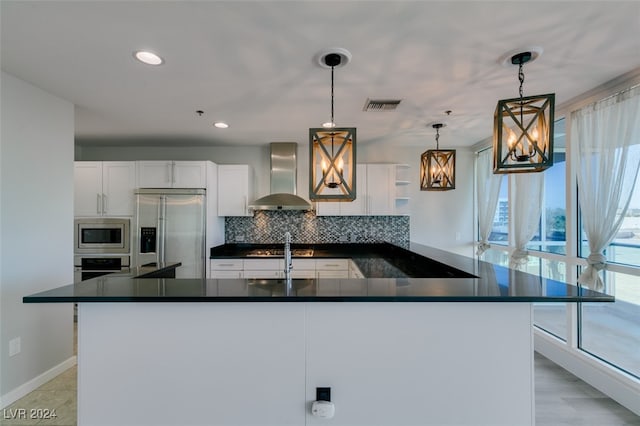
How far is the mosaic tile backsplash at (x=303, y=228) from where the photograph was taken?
4.56 meters

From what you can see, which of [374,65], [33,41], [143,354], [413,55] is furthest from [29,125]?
[413,55]

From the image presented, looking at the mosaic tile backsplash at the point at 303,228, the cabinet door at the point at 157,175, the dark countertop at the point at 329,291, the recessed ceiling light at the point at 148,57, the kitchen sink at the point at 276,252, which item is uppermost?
the recessed ceiling light at the point at 148,57

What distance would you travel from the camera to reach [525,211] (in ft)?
10.8

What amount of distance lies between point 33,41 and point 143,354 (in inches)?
79.7

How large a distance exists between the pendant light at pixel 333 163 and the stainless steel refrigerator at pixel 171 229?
106 inches

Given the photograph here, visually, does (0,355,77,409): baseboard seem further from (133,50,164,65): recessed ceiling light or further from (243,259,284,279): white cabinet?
(133,50,164,65): recessed ceiling light

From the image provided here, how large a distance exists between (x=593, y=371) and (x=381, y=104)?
117 inches

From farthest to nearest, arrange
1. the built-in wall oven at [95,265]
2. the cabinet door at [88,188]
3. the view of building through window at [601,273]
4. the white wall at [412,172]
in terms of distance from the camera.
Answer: the white wall at [412,172], the cabinet door at [88,188], the built-in wall oven at [95,265], the view of building through window at [601,273]

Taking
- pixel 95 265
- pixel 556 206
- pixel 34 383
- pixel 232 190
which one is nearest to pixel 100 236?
pixel 95 265

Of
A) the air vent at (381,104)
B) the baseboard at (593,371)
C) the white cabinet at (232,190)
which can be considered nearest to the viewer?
the baseboard at (593,371)

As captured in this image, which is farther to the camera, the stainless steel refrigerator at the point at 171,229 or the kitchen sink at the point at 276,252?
the kitchen sink at the point at 276,252

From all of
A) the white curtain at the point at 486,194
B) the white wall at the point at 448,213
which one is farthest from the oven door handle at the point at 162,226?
the white curtain at the point at 486,194

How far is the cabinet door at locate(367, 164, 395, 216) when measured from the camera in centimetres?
429

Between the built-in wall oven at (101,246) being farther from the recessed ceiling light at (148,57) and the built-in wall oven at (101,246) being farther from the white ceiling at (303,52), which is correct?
the recessed ceiling light at (148,57)
